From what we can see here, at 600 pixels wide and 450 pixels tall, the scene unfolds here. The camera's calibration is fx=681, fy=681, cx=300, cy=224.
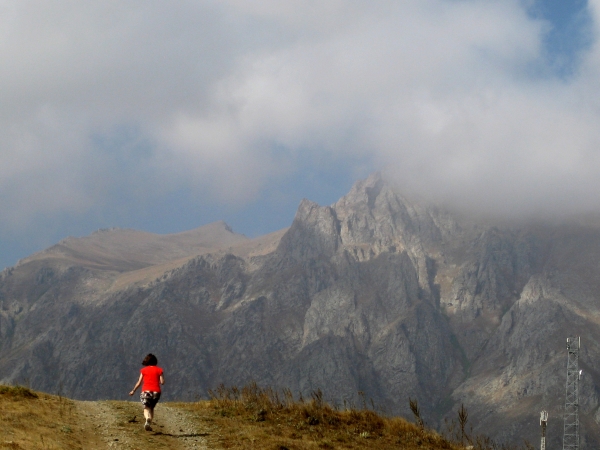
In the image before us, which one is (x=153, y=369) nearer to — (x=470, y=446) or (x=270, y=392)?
(x=270, y=392)

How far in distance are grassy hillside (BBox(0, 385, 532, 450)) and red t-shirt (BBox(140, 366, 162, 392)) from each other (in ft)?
5.02

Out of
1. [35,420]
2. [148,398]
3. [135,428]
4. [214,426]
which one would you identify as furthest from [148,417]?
[35,420]

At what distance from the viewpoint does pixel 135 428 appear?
985 inches

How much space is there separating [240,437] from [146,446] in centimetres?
352

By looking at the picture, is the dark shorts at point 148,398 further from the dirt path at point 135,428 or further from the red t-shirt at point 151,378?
the dirt path at point 135,428

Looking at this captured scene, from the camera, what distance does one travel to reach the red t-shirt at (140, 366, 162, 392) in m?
25.0

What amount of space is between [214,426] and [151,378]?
3326 mm

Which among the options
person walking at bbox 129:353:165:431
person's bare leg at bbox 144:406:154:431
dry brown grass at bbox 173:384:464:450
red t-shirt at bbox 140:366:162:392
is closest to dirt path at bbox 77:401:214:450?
person's bare leg at bbox 144:406:154:431

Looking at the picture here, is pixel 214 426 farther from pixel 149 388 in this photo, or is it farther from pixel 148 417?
pixel 149 388

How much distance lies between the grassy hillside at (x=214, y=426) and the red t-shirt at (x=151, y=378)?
1.53 meters

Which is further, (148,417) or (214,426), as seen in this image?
(214,426)

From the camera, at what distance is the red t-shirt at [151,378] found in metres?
25.0

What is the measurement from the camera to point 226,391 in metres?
32.0

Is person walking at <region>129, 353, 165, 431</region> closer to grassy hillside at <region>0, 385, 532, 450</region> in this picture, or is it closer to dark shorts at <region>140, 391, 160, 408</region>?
dark shorts at <region>140, 391, 160, 408</region>
